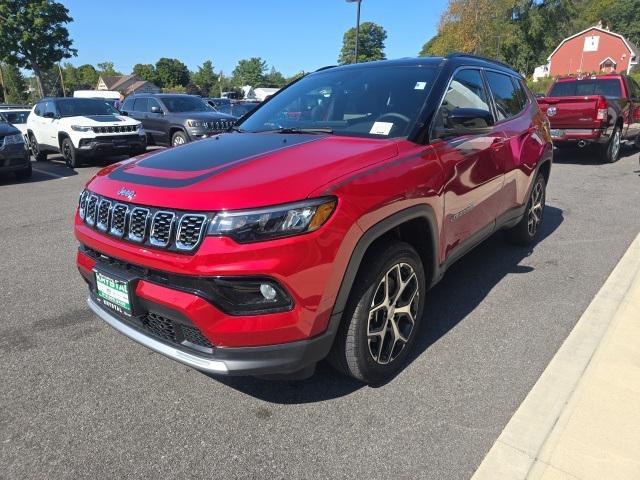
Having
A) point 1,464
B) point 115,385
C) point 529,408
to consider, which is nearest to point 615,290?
point 529,408

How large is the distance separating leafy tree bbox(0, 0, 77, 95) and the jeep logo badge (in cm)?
4157

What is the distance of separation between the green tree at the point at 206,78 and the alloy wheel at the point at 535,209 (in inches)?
4103

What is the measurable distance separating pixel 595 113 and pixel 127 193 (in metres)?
10.1

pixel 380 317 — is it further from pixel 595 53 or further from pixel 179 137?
pixel 595 53

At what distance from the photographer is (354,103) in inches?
128

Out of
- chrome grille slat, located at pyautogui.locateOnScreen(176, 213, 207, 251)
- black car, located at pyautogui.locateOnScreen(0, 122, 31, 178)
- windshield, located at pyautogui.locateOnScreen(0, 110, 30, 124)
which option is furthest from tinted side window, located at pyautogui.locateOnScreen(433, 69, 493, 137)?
windshield, located at pyautogui.locateOnScreen(0, 110, 30, 124)

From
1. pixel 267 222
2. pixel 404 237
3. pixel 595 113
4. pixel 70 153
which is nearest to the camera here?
pixel 267 222

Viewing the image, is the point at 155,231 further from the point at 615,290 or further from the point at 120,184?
the point at 615,290

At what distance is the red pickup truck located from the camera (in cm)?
978

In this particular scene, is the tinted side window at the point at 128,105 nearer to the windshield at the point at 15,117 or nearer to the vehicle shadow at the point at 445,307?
the windshield at the point at 15,117

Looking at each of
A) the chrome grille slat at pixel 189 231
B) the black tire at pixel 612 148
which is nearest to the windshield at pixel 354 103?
the chrome grille slat at pixel 189 231

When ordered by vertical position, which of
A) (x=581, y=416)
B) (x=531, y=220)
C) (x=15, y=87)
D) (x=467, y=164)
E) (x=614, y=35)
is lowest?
(x=581, y=416)

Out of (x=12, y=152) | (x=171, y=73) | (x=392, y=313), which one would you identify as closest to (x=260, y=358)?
(x=392, y=313)

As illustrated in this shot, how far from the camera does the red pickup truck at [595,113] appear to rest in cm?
978
